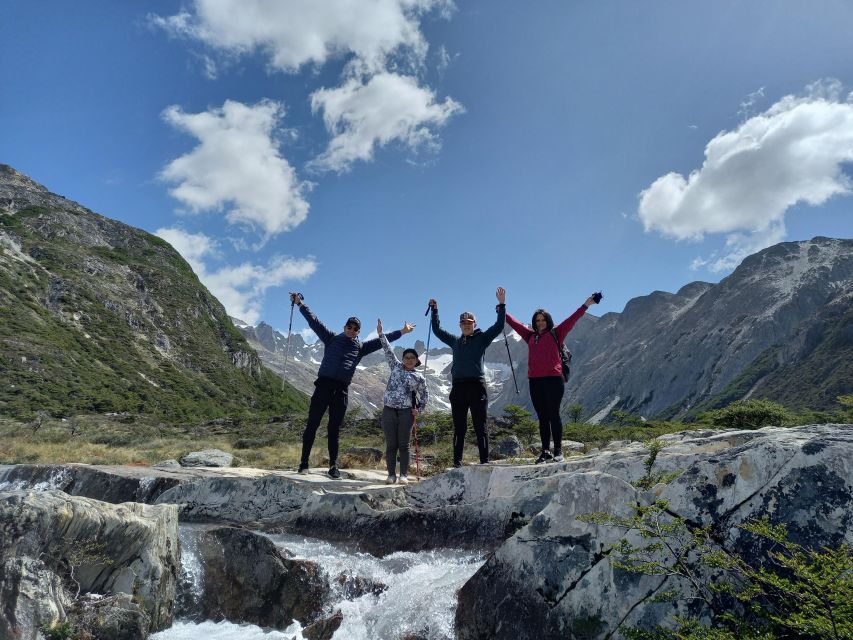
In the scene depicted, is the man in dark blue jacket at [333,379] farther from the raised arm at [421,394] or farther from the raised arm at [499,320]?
the raised arm at [499,320]

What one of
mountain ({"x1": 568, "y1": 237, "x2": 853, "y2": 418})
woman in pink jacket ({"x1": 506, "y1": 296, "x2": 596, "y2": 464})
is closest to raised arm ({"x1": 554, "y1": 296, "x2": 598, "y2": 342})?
woman in pink jacket ({"x1": 506, "y1": 296, "x2": 596, "y2": 464})

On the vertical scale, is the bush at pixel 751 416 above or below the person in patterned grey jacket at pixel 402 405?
below

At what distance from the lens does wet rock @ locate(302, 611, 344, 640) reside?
4656 mm

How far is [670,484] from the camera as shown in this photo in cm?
422

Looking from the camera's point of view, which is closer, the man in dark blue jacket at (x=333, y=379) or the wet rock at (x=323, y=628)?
the wet rock at (x=323, y=628)

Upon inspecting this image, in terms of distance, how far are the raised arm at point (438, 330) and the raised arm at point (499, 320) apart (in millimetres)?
700

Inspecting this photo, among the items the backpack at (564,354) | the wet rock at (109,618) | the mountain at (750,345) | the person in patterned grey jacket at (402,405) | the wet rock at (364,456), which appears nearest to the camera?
the wet rock at (109,618)

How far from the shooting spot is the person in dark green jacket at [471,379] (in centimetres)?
813

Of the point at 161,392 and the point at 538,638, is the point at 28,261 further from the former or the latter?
the point at 538,638

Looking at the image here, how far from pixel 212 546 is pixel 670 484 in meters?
5.38

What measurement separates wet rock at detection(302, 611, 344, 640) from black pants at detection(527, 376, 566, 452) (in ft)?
13.5

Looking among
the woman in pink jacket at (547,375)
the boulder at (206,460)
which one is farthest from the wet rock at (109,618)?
the boulder at (206,460)

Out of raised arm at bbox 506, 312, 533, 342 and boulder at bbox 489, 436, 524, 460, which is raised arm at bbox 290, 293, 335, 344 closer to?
raised arm at bbox 506, 312, 533, 342

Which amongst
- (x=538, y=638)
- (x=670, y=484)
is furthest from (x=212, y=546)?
(x=670, y=484)
